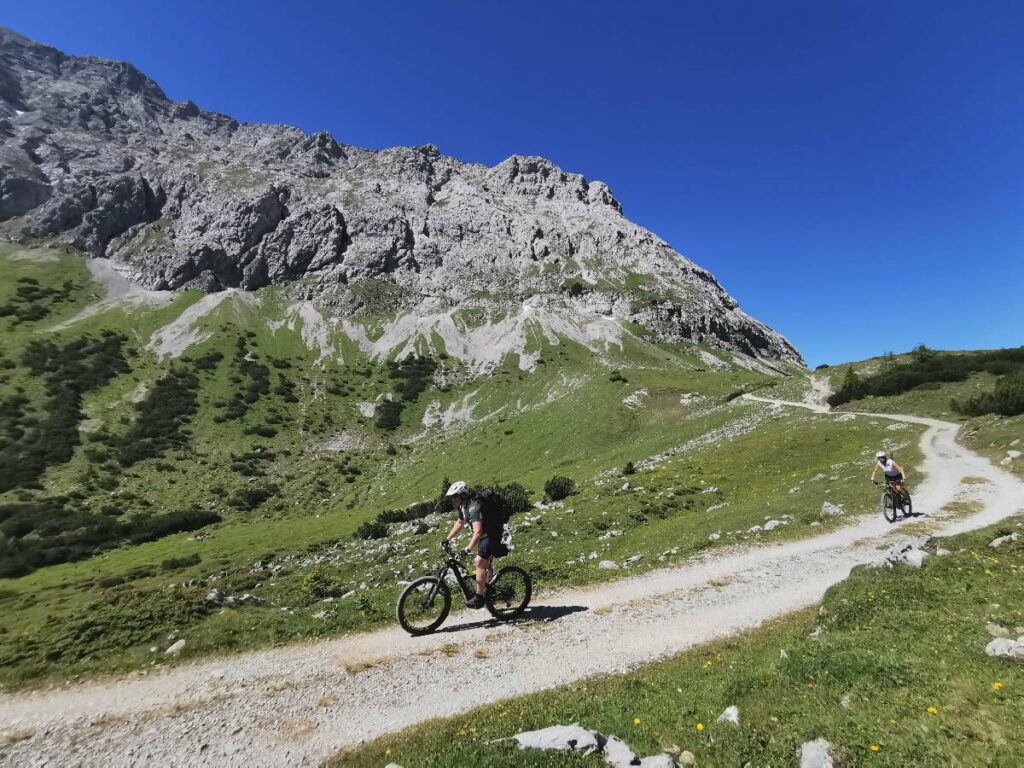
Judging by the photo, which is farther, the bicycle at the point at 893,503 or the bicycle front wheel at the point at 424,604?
the bicycle at the point at 893,503

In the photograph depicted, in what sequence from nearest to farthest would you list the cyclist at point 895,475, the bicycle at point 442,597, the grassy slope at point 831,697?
the grassy slope at point 831,697
the bicycle at point 442,597
the cyclist at point 895,475

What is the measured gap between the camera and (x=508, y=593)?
15484 mm

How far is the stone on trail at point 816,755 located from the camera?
6.05m

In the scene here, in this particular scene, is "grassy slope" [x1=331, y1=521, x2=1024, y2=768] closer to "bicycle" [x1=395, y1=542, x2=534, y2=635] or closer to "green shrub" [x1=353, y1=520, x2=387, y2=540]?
"bicycle" [x1=395, y1=542, x2=534, y2=635]

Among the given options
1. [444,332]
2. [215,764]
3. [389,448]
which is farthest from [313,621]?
[444,332]

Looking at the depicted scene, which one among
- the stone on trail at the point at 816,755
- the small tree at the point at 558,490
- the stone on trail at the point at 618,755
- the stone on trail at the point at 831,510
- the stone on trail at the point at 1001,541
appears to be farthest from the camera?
the small tree at the point at 558,490

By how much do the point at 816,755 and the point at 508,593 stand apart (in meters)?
10.4

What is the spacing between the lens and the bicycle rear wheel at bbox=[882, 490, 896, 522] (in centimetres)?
2407

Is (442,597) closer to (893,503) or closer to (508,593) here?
(508,593)

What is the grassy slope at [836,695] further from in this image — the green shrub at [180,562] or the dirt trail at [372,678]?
the green shrub at [180,562]

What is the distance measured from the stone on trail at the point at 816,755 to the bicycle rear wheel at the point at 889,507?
2317 cm

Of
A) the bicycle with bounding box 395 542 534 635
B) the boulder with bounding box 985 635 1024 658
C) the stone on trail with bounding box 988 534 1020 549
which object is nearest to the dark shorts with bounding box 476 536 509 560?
the bicycle with bounding box 395 542 534 635

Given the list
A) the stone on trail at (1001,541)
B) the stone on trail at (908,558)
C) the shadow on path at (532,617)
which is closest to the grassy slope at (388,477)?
the shadow on path at (532,617)

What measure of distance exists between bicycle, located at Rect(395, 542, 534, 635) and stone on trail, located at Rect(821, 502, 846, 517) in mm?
19611
